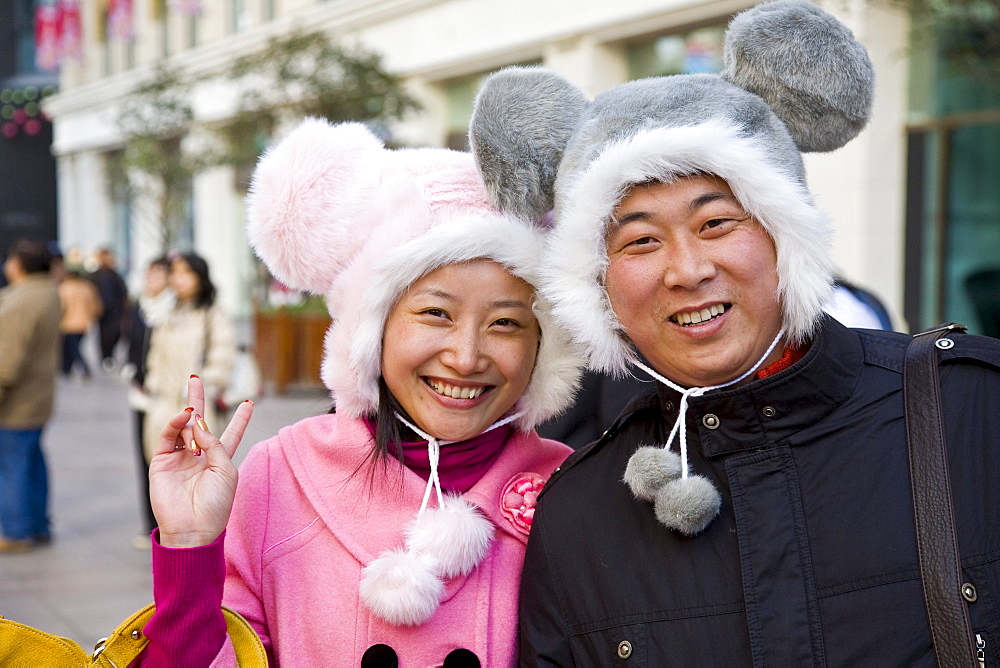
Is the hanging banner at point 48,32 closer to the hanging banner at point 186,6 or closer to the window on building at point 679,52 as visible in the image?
the hanging banner at point 186,6

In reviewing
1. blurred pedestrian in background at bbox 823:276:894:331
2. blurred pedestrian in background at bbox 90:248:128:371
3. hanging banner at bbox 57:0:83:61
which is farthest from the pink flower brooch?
hanging banner at bbox 57:0:83:61

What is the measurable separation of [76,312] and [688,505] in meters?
14.2

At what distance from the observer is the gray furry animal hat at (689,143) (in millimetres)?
1794

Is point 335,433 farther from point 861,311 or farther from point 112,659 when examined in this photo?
point 861,311

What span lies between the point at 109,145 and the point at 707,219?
25301 mm

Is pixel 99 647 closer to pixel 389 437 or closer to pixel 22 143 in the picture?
pixel 389 437

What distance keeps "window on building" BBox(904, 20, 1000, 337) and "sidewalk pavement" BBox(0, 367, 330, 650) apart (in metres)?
5.34

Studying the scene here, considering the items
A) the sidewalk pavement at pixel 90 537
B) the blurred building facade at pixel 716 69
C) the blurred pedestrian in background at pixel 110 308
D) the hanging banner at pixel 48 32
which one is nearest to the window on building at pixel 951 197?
the blurred building facade at pixel 716 69

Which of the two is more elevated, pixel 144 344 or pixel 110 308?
pixel 144 344

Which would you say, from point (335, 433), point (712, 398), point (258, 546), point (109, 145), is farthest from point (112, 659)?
point (109, 145)

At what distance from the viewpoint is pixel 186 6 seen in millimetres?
18375

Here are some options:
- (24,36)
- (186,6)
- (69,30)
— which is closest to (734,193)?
(186,6)

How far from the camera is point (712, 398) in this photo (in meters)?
1.83

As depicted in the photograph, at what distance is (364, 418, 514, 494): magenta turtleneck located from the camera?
2.26 m
